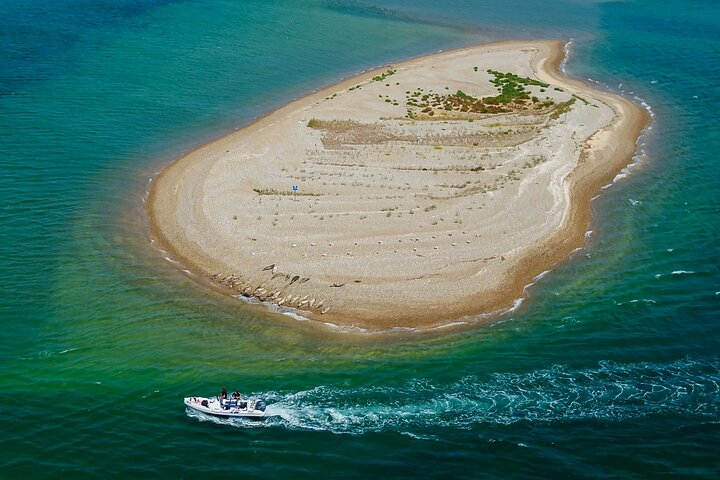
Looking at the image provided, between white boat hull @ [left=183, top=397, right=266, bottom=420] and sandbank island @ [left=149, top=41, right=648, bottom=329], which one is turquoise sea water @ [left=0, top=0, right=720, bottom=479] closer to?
white boat hull @ [left=183, top=397, right=266, bottom=420]

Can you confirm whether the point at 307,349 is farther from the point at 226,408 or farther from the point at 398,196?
the point at 398,196

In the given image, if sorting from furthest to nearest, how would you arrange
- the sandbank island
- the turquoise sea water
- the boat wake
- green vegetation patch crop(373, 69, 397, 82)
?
green vegetation patch crop(373, 69, 397, 82) → the sandbank island → the boat wake → the turquoise sea water

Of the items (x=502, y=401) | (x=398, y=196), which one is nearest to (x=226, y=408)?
(x=502, y=401)

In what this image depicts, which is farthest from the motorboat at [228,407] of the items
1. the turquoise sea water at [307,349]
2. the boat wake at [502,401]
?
the turquoise sea water at [307,349]

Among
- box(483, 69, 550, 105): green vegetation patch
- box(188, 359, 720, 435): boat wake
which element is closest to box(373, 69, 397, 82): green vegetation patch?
box(483, 69, 550, 105): green vegetation patch

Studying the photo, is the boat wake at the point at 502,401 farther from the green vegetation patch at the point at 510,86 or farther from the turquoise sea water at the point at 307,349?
the green vegetation patch at the point at 510,86

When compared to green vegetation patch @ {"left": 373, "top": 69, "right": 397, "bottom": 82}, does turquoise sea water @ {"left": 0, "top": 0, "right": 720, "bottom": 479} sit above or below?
below
